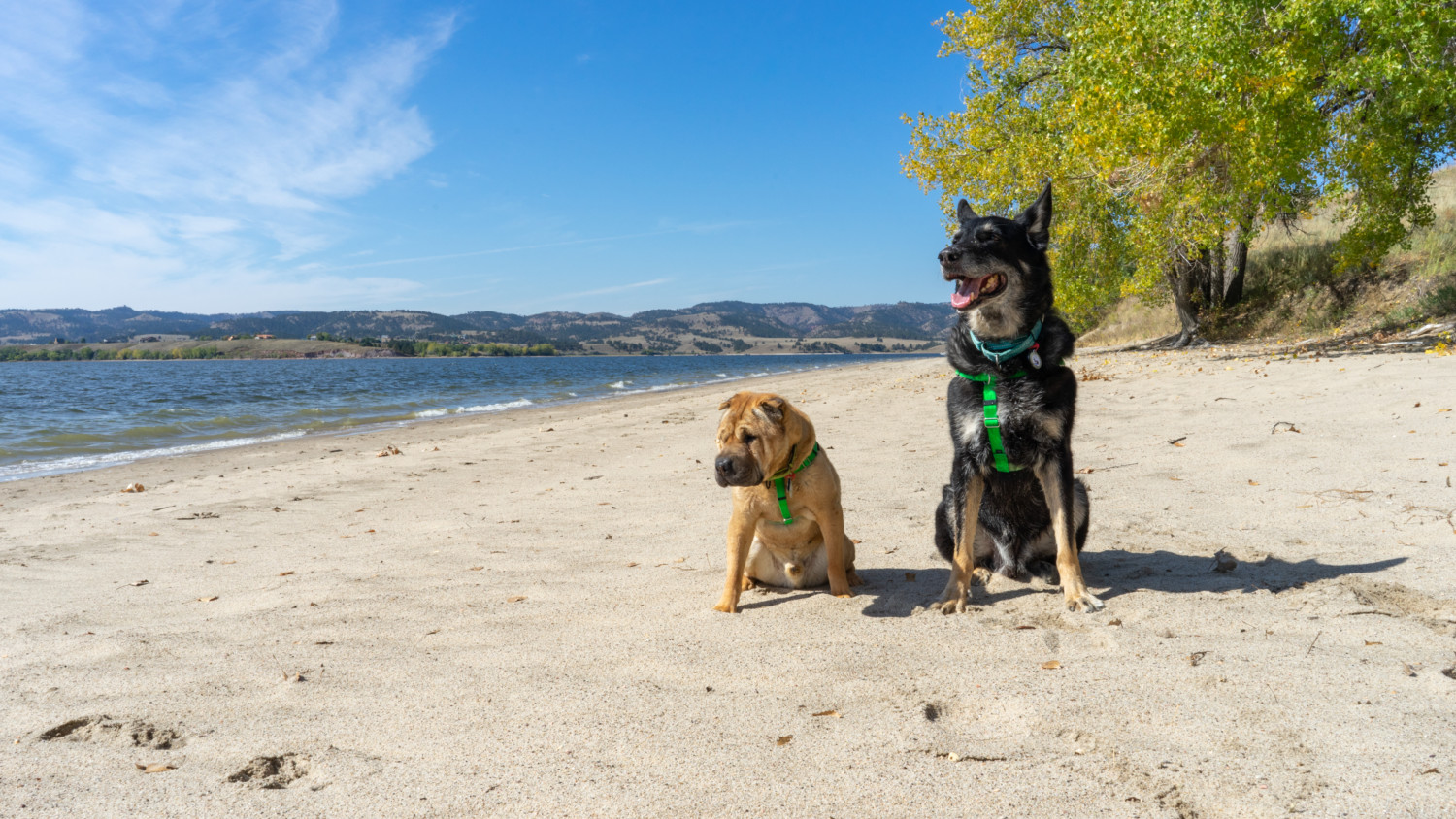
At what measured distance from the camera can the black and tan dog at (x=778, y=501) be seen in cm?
368

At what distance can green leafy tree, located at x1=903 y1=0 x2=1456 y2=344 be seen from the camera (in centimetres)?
1218

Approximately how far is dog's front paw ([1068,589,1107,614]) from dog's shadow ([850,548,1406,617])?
19 cm

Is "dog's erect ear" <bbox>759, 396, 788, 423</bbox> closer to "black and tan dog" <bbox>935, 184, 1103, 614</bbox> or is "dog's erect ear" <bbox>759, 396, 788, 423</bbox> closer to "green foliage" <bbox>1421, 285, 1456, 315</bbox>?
"black and tan dog" <bbox>935, 184, 1103, 614</bbox>

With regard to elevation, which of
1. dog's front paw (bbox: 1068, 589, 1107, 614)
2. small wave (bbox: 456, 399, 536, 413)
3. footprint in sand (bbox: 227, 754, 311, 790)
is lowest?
small wave (bbox: 456, 399, 536, 413)

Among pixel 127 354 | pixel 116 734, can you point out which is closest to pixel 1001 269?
pixel 116 734

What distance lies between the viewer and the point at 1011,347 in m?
3.81

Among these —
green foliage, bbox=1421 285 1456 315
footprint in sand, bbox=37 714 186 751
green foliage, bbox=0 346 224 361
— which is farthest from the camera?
green foliage, bbox=0 346 224 361

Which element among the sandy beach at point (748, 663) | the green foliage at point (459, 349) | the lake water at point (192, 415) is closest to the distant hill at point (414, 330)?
the green foliage at point (459, 349)

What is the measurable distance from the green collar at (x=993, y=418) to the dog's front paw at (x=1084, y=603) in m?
0.73

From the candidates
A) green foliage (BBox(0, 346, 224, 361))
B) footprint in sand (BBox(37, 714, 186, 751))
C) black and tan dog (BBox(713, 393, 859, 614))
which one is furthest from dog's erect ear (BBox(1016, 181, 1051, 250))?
green foliage (BBox(0, 346, 224, 361))

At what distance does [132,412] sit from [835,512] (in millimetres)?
26799

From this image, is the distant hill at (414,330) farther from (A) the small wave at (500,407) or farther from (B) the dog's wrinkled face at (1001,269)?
(B) the dog's wrinkled face at (1001,269)

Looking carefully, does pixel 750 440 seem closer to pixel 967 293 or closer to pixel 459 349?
pixel 967 293

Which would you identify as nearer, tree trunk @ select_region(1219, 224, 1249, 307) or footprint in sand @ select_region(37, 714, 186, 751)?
footprint in sand @ select_region(37, 714, 186, 751)
